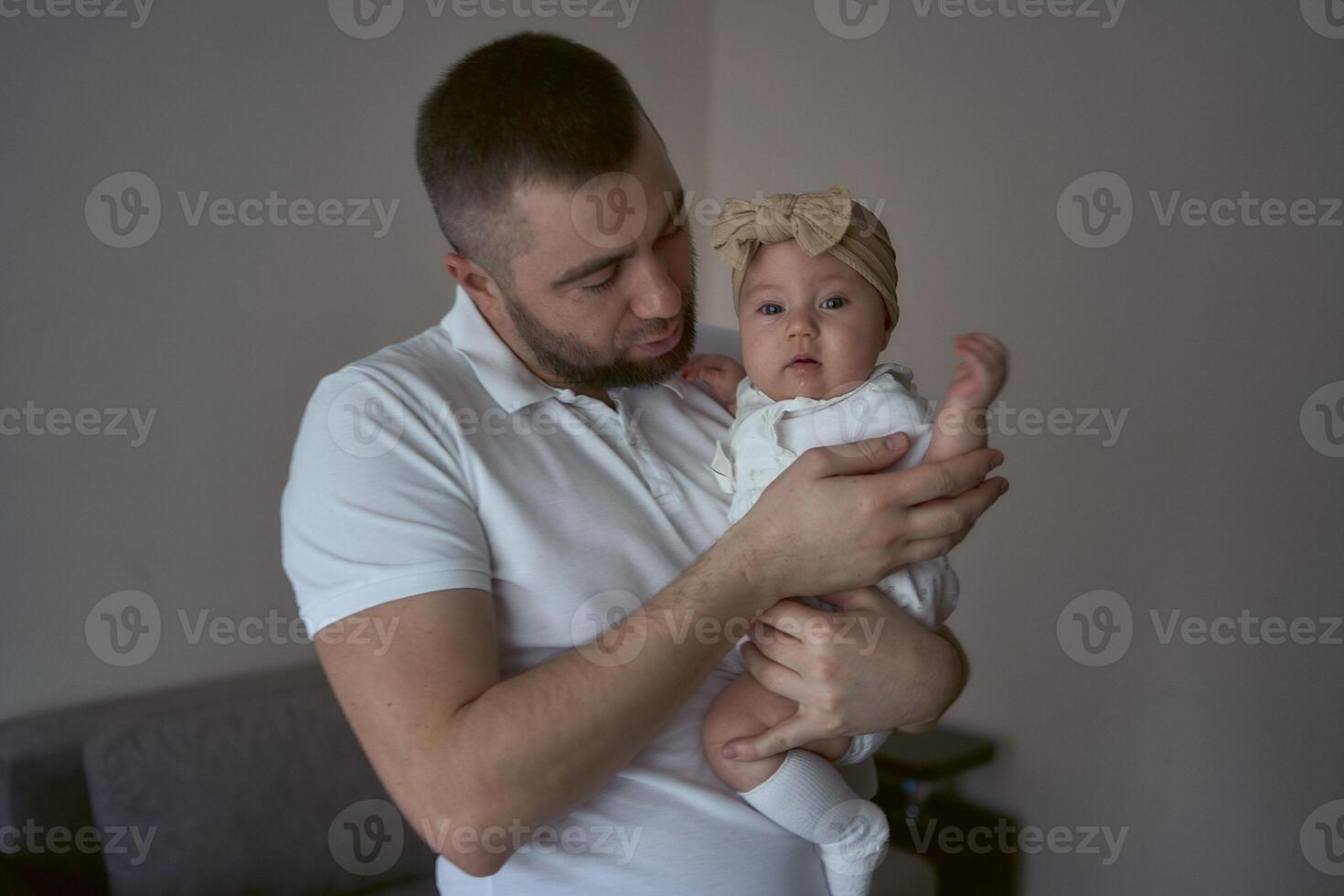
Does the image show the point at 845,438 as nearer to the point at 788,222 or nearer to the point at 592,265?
the point at 788,222

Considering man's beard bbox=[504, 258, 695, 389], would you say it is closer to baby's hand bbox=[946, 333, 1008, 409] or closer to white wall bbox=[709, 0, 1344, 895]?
baby's hand bbox=[946, 333, 1008, 409]

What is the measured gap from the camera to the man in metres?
1.13

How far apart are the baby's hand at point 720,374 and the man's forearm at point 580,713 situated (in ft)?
1.60

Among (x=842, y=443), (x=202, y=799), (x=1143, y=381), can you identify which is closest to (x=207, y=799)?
(x=202, y=799)

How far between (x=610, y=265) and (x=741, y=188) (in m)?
2.40

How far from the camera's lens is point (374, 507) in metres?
1.17

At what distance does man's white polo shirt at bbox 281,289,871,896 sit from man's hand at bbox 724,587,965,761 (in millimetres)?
119

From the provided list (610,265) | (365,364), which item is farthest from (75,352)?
(610,265)

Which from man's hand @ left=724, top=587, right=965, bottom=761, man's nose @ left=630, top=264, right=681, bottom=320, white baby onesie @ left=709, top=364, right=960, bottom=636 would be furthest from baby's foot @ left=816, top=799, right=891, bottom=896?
man's nose @ left=630, top=264, right=681, bottom=320

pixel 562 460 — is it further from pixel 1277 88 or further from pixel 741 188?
pixel 741 188

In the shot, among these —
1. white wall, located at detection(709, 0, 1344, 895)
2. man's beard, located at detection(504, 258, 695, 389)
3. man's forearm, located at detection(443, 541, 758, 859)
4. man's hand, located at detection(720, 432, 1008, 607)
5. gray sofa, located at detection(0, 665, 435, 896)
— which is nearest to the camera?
man's forearm, located at detection(443, 541, 758, 859)

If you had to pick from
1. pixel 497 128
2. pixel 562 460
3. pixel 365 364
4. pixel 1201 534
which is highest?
pixel 497 128

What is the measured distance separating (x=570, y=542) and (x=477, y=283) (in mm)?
470

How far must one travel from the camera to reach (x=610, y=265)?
141 cm
